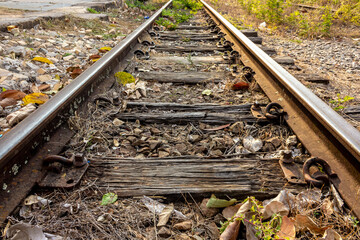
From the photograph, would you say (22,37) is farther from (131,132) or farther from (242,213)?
(242,213)

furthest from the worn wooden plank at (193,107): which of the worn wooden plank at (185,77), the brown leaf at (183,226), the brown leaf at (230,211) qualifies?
the brown leaf at (183,226)

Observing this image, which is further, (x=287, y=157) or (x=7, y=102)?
(x=7, y=102)

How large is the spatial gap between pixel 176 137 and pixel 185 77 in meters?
1.22

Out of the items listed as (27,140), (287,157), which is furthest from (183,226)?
(27,140)

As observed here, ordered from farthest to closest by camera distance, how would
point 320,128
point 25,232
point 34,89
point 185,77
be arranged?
point 185,77, point 34,89, point 320,128, point 25,232

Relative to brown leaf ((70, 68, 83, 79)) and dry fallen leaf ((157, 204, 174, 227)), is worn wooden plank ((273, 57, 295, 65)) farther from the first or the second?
dry fallen leaf ((157, 204, 174, 227))

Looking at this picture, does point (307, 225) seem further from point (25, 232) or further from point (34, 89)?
point (34, 89)

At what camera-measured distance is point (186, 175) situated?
1.50 meters

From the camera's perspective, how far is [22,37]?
4.04 metres

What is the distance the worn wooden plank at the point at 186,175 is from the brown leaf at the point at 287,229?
0.24 metres

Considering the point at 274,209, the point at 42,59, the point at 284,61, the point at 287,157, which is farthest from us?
the point at 284,61

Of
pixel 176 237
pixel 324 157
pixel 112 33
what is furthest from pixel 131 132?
pixel 112 33

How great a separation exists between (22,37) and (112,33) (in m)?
1.80

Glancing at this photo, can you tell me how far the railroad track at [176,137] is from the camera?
141cm
